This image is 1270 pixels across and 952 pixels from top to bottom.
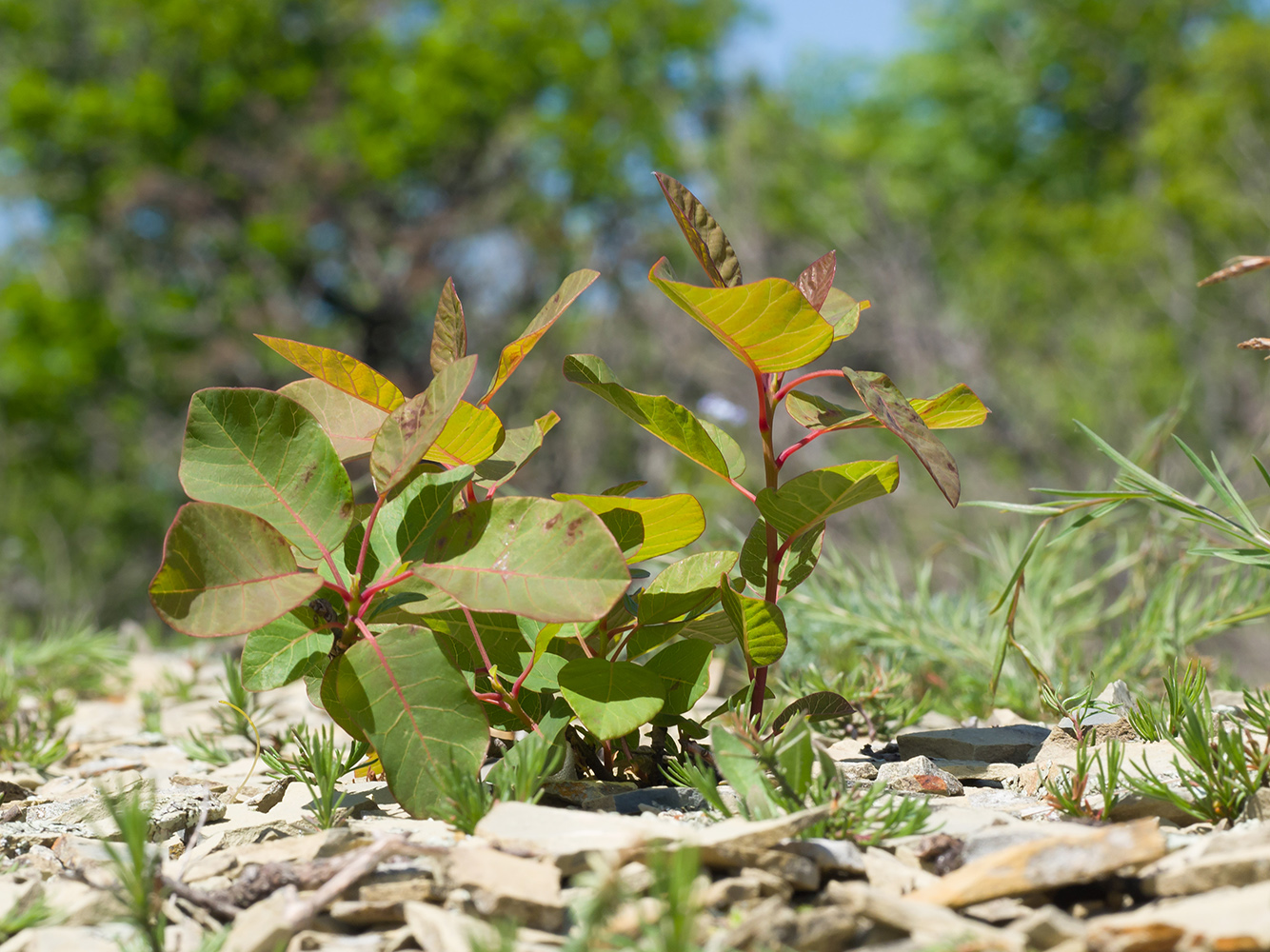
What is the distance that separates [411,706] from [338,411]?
374 mm

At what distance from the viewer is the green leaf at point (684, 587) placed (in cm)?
106

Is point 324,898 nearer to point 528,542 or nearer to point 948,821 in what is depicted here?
point 528,542

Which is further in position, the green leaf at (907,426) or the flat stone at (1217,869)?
the green leaf at (907,426)

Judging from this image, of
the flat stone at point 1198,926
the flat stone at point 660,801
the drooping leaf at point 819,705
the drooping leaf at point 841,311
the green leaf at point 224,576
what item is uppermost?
the drooping leaf at point 841,311

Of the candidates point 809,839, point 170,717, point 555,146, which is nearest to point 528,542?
point 809,839

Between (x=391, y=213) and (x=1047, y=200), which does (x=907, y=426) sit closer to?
(x=391, y=213)

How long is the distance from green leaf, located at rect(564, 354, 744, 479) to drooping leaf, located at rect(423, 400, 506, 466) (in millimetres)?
107

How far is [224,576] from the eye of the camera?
3.01ft

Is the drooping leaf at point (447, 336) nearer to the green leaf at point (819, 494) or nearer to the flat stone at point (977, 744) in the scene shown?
the green leaf at point (819, 494)

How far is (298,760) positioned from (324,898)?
17.5 inches

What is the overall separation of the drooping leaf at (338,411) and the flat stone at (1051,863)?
2.45 ft

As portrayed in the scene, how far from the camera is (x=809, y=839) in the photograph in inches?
32.6

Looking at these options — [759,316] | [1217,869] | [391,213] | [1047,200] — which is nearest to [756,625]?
[759,316]

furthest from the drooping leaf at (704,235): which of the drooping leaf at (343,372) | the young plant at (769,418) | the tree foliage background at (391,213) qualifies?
the tree foliage background at (391,213)
